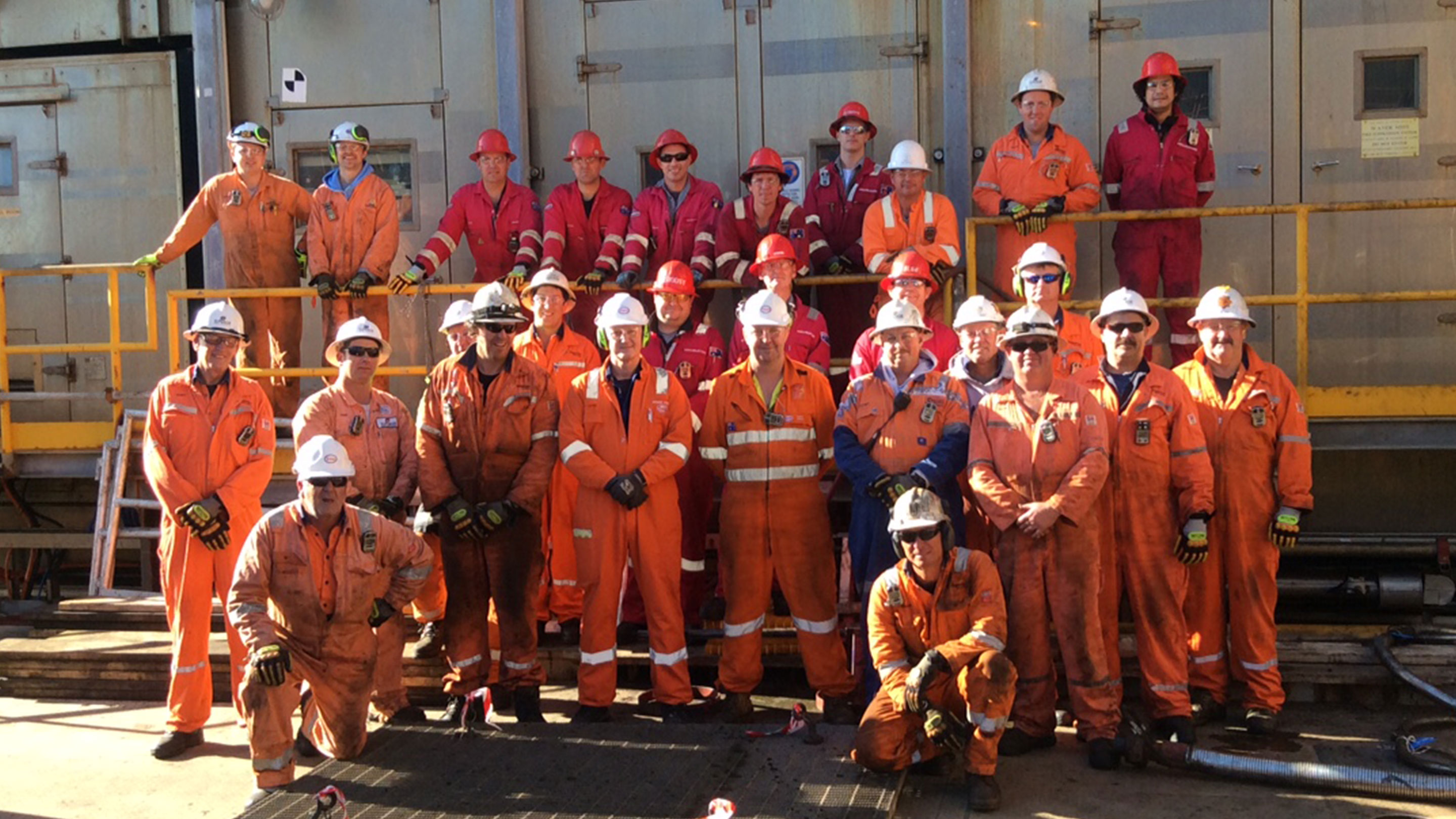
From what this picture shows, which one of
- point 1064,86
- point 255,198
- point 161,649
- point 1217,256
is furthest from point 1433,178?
point 161,649

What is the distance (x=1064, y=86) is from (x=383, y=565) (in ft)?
17.2

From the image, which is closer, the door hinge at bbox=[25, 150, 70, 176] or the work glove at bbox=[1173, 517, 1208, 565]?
the work glove at bbox=[1173, 517, 1208, 565]

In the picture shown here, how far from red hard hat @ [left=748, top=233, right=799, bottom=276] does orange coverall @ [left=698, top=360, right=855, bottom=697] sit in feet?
2.89

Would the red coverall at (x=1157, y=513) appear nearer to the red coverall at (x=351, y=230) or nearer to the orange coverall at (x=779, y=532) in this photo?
the orange coverall at (x=779, y=532)

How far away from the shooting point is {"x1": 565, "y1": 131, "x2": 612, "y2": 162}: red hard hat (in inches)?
325

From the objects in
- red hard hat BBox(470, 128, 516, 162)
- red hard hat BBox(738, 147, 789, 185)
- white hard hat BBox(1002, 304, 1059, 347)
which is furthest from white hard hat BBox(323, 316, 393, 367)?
white hard hat BBox(1002, 304, 1059, 347)

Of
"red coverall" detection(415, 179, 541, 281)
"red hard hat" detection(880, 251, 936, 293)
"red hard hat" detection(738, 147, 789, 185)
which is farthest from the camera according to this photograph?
"red coverall" detection(415, 179, 541, 281)

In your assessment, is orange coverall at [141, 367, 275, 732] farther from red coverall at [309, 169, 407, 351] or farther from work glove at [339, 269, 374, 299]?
red coverall at [309, 169, 407, 351]

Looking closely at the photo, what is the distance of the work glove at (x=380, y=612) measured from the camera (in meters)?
5.99

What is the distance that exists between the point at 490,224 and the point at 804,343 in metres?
2.45

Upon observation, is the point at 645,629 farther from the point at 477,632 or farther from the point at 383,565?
the point at 383,565

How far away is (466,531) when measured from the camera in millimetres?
6371

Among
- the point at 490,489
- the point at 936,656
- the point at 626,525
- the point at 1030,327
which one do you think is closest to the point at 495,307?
the point at 490,489

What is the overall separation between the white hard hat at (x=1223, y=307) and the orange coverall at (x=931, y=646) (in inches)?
68.2
